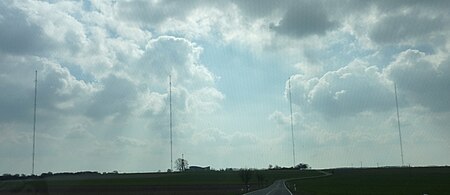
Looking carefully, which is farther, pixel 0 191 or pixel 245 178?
pixel 245 178

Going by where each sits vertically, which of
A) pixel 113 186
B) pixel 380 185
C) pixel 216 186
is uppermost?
pixel 113 186

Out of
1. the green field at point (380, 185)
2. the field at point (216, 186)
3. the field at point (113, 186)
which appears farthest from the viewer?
the green field at point (380, 185)

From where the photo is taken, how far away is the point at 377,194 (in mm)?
54500

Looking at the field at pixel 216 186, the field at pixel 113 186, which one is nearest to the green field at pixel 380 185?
the field at pixel 216 186

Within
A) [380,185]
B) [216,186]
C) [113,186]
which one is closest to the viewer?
[380,185]

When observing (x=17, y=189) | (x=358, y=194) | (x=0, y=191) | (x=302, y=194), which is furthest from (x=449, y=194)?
(x=0, y=191)

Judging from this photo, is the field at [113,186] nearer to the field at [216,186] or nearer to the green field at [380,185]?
the field at [216,186]

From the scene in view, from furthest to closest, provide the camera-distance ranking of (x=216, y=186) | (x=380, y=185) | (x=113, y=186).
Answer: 1. (x=113, y=186)
2. (x=216, y=186)
3. (x=380, y=185)

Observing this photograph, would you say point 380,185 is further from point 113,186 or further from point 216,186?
point 113,186

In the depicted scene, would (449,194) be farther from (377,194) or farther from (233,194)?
(233,194)

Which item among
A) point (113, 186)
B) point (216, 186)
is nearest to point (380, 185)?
point (216, 186)

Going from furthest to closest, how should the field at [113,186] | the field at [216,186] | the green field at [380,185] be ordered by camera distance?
1. the green field at [380,185]
2. the field at [216,186]
3. the field at [113,186]

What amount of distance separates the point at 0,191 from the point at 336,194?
98.8ft

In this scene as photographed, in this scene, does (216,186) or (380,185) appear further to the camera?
(216,186)
